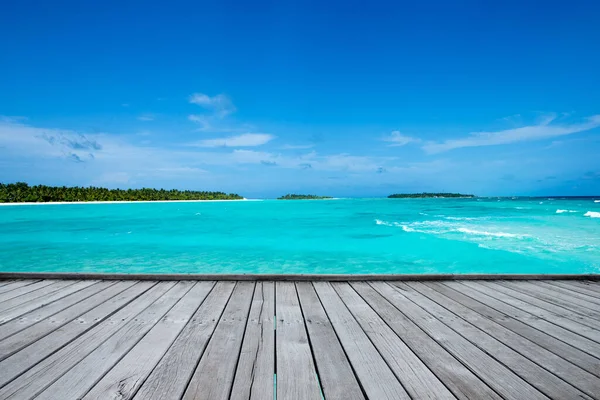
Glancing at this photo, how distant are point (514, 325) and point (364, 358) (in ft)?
4.41

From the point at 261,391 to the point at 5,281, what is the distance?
12.1 feet

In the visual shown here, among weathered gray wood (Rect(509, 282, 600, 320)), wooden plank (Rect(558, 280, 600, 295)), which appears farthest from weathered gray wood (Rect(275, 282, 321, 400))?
wooden plank (Rect(558, 280, 600, 295))

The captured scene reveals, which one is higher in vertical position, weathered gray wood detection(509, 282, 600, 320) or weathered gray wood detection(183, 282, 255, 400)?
weathered gray wood detection(183, 282, 255, 400)

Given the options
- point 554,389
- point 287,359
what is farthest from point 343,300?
point 554,389

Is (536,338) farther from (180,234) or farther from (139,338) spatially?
(180,234)

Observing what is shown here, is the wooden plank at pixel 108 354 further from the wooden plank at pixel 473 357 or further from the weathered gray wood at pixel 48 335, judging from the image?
the wooden plank at pixel 473 357

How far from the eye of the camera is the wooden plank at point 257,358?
1.66m

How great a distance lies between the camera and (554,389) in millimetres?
1694

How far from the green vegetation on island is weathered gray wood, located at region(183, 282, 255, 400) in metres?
61.7

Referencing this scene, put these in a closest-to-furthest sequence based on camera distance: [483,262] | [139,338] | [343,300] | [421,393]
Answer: [421,393]
[139,338]
[343,300]
[483,262]

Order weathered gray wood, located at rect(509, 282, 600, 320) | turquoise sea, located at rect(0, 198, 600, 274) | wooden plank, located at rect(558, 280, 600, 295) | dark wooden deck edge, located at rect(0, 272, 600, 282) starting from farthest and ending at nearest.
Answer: turquoise sea, located at rect(0, 198, 600, 274)
dark wooden deck edge, located at rect(0, 272, 600, 282)
wooden plank, located at rect(558, 280, 600, 295)
weathered gray wood, located at rect(509, 282, 600, 320)

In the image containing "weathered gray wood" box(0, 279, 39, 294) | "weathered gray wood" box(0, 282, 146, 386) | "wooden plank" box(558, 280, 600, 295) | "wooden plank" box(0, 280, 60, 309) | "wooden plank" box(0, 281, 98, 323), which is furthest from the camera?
"wooden plank" box(558, 280, 600, 295)

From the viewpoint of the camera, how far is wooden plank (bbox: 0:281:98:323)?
2.64m

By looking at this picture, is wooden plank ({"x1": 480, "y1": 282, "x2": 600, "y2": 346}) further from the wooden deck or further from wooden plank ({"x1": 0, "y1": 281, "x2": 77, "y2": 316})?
wooden plank ({"x1": 0, "y1": 281, "x2": 77, "y2": 316})
